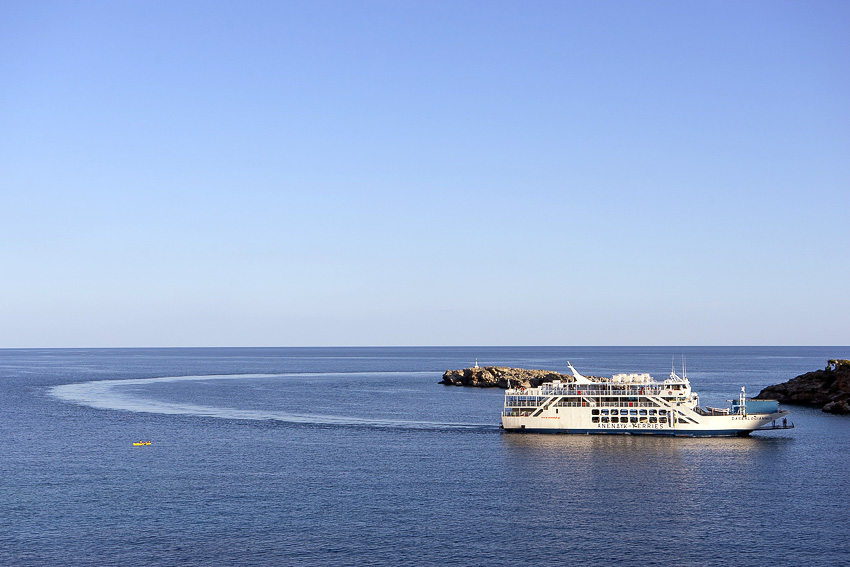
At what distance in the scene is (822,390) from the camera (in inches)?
6280

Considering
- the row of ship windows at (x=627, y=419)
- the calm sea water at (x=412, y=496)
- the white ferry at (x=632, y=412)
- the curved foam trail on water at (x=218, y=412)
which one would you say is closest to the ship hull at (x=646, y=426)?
the white ferry at (x=632, y=412)

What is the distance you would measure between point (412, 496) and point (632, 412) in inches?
2022

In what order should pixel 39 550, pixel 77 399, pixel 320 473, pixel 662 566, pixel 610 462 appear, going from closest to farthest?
pixel 662 566 < pixel 39 550 < pixel 320 473 < pixel 610 462 < pixel 77 399

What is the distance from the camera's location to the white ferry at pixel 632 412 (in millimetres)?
113875

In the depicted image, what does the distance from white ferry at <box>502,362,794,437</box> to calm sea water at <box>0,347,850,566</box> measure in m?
3.03

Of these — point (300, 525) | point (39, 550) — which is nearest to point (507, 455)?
point (300, 525)

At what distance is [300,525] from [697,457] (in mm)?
53567

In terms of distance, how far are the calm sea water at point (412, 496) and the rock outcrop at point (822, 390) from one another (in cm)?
2091

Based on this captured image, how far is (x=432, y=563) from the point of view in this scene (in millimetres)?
57312

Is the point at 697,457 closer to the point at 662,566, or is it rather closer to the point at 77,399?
the point at 662,566

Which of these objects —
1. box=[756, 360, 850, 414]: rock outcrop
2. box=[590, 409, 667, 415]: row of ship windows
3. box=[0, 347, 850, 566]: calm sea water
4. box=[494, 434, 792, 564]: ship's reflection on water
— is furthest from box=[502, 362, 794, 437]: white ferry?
box=[756, 360, 850, 414]: rock outcrop

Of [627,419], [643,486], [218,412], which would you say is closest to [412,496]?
[643,486]

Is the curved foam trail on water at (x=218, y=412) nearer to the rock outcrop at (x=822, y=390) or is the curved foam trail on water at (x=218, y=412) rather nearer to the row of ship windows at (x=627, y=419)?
the row of ship windows at (x=627, y=419)

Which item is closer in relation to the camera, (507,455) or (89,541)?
(89,541)
